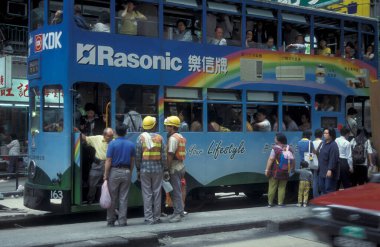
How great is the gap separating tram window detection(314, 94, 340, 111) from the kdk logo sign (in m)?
5.94

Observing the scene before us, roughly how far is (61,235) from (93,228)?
76cm

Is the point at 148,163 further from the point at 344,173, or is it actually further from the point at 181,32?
the point at 344,173

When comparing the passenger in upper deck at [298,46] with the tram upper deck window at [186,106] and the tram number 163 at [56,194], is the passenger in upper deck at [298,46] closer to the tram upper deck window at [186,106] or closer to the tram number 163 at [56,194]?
the tram upper deck window at [186,106]

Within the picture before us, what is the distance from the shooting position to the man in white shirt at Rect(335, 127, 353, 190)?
1073 cm

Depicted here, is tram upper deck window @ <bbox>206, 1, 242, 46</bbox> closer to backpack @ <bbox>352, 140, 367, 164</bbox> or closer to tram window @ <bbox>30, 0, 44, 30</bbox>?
tram window @ <bbox>30, 0, 44, 30</bbox>

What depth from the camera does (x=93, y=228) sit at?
27.9 feet

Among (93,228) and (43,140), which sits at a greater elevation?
(43,140)

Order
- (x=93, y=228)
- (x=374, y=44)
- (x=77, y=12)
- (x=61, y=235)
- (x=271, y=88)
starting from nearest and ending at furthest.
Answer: (x=61, y=235) → (x=93, y=228) → (x=77, y=12) → (x=271, y=88) → (x=374, y=44)

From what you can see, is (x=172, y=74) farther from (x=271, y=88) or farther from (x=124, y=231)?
(x=124, y=231)

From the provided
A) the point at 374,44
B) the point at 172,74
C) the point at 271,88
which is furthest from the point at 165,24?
the point at 374,44

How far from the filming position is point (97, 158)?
9.13m

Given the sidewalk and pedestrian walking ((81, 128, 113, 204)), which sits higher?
pedestrian walking ((81, 128, 113, 204))

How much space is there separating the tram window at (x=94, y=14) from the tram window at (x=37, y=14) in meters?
0.87

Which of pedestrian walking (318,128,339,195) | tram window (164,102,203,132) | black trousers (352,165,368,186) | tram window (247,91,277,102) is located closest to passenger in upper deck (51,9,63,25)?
tram window (164,102,203,132)
